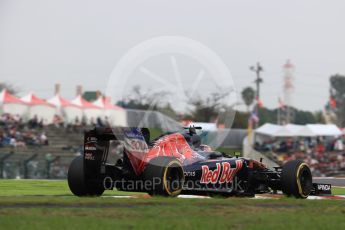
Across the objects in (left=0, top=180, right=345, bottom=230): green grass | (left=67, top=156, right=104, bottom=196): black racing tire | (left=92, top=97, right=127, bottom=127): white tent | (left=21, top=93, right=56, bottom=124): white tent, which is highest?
(left=21, top=93, right=56, bottom=124): white tent

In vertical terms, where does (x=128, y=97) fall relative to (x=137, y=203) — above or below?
above

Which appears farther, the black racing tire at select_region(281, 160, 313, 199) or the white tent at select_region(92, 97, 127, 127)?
the white tent at select_region(92, 97, 127, 127)

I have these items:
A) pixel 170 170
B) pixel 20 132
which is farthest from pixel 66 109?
pixel 170 170

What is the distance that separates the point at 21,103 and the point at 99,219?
139ft

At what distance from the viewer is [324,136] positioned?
61.4 m

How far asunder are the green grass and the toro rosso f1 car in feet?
5.19

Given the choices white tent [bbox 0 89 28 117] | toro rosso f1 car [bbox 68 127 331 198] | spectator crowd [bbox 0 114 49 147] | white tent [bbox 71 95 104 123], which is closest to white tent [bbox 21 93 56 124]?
white tent [bbox 0 89 28 117]

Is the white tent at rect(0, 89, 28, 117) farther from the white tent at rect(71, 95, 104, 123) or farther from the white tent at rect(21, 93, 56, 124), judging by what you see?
the white tent at rect(71, 95, 104, 123)

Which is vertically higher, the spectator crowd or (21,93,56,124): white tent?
(21,93,56,124): white tent

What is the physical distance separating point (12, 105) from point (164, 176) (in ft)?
123

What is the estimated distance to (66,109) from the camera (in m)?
54.9

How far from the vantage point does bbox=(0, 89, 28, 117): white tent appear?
164 ft

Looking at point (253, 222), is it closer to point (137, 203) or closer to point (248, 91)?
point (137, 203)

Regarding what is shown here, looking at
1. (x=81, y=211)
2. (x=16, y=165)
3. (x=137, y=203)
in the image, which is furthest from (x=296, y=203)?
(x=16, y=165)
